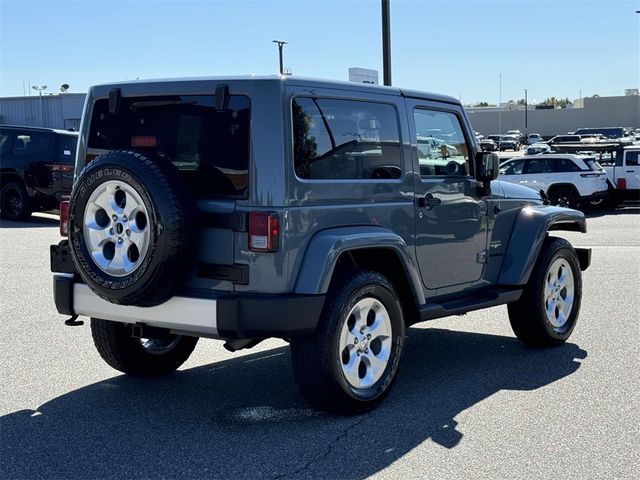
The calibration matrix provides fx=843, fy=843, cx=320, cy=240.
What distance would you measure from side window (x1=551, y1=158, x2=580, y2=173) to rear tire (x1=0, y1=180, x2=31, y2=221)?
12691mm

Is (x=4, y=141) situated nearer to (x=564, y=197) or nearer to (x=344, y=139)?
(x=564, y=197)

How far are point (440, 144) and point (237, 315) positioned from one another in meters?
2.34

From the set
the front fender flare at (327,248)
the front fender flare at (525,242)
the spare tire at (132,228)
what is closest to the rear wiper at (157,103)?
the spare tire at (132,228)

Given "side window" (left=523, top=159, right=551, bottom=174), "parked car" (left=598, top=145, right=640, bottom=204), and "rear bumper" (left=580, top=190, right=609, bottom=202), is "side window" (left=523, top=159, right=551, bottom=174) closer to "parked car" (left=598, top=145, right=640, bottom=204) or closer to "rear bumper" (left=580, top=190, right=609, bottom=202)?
"rear bumper" (left=580, top=190, right=609, bottom=202)

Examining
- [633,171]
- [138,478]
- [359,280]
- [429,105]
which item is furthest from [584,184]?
[138,478]

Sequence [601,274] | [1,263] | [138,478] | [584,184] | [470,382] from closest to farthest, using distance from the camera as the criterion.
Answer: [138,478]
[470,382]
[601,274]
[1,263]
[584,184]

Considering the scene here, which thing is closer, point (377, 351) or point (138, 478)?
point (138, 478)

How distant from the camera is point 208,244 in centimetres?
481

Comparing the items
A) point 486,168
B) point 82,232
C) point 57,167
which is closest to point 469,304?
point 486,168

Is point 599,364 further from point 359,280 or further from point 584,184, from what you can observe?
point 584,184

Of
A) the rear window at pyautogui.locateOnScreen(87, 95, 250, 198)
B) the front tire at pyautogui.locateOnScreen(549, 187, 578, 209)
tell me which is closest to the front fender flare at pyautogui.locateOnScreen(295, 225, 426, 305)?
the rear window at pyautogui.locateOnScreen(87, 95, 250, 198)

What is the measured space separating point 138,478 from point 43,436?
92cm

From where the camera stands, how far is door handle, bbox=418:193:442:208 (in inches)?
226

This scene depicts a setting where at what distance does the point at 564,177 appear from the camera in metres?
21.2
